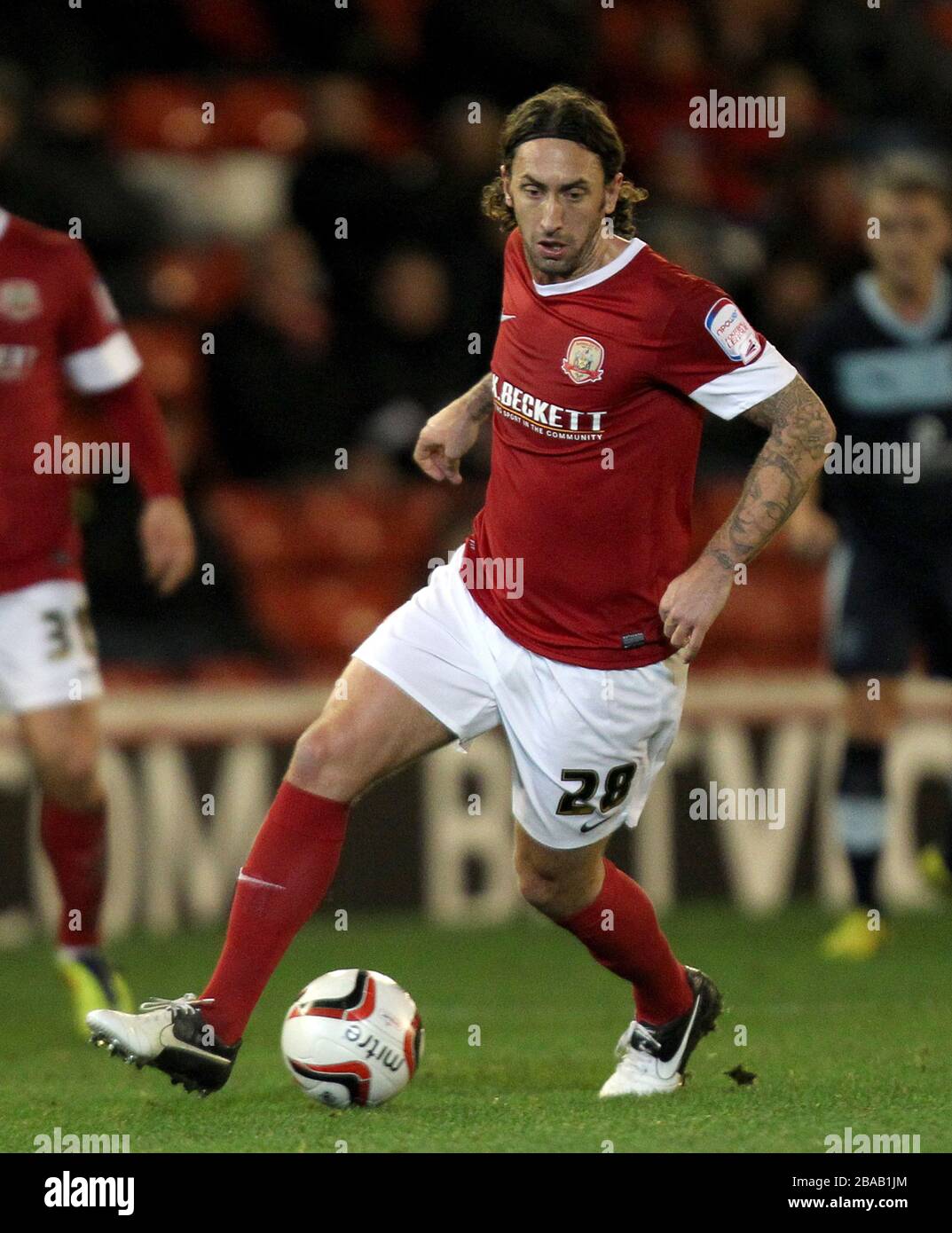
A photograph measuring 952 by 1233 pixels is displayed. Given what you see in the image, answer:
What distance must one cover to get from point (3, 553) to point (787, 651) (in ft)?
13.0

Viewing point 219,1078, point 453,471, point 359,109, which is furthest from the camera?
point 359,109

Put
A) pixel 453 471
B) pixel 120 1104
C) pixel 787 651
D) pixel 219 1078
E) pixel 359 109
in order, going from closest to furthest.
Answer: pixel 219 1078 → pixel 120 1104 → pixel 453 471 → pixel 787 651 → pixel 359 109

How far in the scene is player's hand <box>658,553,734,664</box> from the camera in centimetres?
396

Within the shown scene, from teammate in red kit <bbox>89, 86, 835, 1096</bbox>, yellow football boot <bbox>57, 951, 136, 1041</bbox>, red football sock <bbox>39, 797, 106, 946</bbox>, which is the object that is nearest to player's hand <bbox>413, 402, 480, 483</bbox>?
teammate in red kit <bbox>89, 86, 835, 1096</bbox>

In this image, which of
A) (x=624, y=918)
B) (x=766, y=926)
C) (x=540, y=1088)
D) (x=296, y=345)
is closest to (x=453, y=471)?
(x=624, y=918)

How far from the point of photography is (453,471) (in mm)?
4645

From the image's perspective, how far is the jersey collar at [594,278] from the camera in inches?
Result: 164

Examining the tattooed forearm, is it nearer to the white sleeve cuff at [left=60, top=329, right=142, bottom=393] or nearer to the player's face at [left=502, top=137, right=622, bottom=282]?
the player's face at [left=502, top=137, right=622, bottom=282]

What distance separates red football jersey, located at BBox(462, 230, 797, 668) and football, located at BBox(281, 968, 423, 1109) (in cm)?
80

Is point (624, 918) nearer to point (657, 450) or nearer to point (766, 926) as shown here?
point (657, 450)

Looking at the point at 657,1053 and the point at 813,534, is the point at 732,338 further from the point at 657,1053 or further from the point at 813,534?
the point at 813,534

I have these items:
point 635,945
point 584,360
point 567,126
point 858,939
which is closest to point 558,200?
point 567,126

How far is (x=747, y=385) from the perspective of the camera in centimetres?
404

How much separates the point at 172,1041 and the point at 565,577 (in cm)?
116
